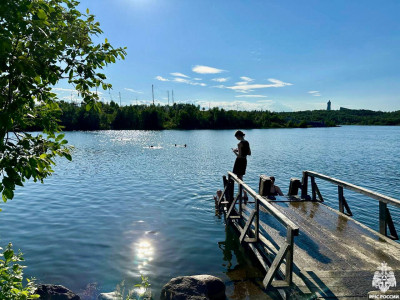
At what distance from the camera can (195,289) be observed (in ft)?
22.0

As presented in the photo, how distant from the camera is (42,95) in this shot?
349cm

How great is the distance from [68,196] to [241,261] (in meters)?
12.7

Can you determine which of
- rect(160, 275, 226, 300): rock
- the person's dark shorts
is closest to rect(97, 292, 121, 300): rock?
rect(160, 275, 226, 300): rock

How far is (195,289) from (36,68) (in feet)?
19.4

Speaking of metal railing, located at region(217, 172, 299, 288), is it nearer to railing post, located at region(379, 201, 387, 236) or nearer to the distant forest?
railing post, located at region(379, 201, 387, 236)

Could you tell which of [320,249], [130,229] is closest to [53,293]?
[130,229]

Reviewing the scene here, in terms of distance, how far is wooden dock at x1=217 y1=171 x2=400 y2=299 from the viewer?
5.62 meters

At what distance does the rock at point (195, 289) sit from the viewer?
660 centimetres

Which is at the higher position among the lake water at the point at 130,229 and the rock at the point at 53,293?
the rock at the point at 53,293

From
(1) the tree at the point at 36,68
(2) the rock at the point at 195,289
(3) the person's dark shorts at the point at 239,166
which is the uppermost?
(1) the tree at the point at 36,68
